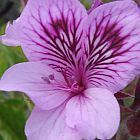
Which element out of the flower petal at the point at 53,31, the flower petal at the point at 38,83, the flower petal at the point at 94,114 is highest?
the flower petal at the point at 53,31

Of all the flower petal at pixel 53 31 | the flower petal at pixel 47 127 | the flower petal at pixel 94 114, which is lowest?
the flower petal at pixel 47 127

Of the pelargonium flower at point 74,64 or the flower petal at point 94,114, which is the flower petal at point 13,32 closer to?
the pelargonium flower at point 74,64

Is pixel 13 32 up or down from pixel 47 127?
up

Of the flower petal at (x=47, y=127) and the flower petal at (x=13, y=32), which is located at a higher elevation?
the flower petal at (x=13, y=32)

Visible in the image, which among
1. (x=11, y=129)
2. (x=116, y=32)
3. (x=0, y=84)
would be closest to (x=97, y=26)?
(x=116, y=32)

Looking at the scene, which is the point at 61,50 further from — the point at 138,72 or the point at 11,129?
the point at 11,129

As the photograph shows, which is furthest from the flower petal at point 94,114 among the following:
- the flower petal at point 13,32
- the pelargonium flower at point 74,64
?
the flower petal at point 13,32

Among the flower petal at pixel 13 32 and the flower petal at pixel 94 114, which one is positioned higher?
the flower petal at pixel 13 32
